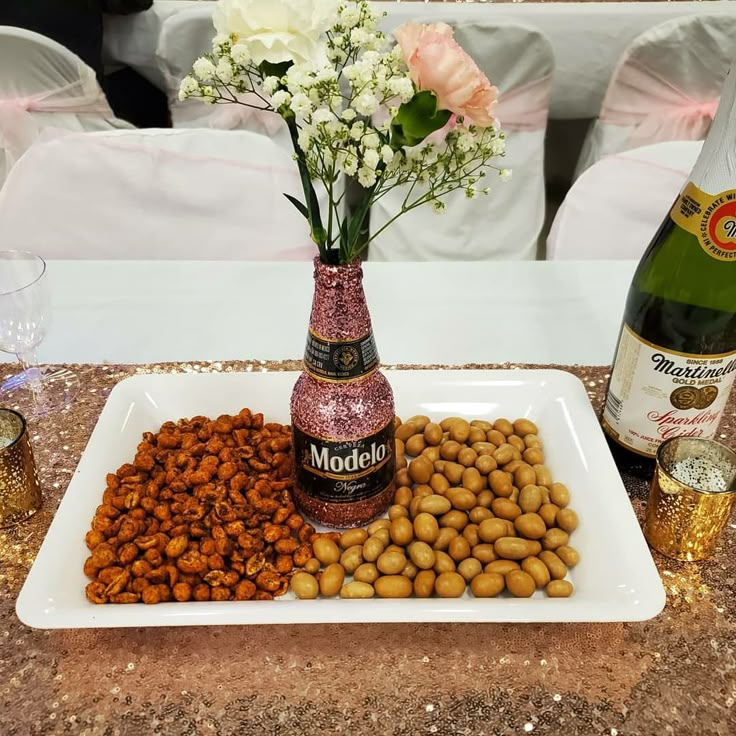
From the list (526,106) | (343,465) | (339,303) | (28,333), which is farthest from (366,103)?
(526,106)

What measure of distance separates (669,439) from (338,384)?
286 millimetres

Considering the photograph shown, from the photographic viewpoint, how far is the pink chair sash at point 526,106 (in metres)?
1.70

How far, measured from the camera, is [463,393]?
0.78 metres

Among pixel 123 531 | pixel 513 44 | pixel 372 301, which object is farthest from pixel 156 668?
pixel 513 44

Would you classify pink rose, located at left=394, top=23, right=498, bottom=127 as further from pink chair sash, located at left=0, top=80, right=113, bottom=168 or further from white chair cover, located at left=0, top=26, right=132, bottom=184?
pink chair sash, located at left=0, top=80, right=113, bottom=168

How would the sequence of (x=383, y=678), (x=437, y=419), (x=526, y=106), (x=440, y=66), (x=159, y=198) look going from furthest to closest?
(x=526, y=106)
(x=159, y=198)
(x=437, y=419)
(x=383, y=678)
(x=440, y=66)

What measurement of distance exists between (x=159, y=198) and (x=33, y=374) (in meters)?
0.54

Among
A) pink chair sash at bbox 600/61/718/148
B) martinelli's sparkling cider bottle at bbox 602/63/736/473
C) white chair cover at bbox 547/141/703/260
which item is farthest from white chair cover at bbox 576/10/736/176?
martinelli's sparkling cider bottle at bbox 602/63/736/473

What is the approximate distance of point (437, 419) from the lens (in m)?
0.77

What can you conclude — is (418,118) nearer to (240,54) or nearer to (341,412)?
(240,54)

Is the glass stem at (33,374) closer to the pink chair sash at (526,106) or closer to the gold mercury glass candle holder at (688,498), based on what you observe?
the gold mercury glass candle holder at (688,498)

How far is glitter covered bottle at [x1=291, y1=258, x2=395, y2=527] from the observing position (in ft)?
1.84

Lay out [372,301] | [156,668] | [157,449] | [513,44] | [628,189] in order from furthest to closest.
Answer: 1. [513,44]
2. [628,189]
3. [372,301]
4. [157,449]
5. [156,668]

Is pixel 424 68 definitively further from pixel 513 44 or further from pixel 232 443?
pixel 513 44
